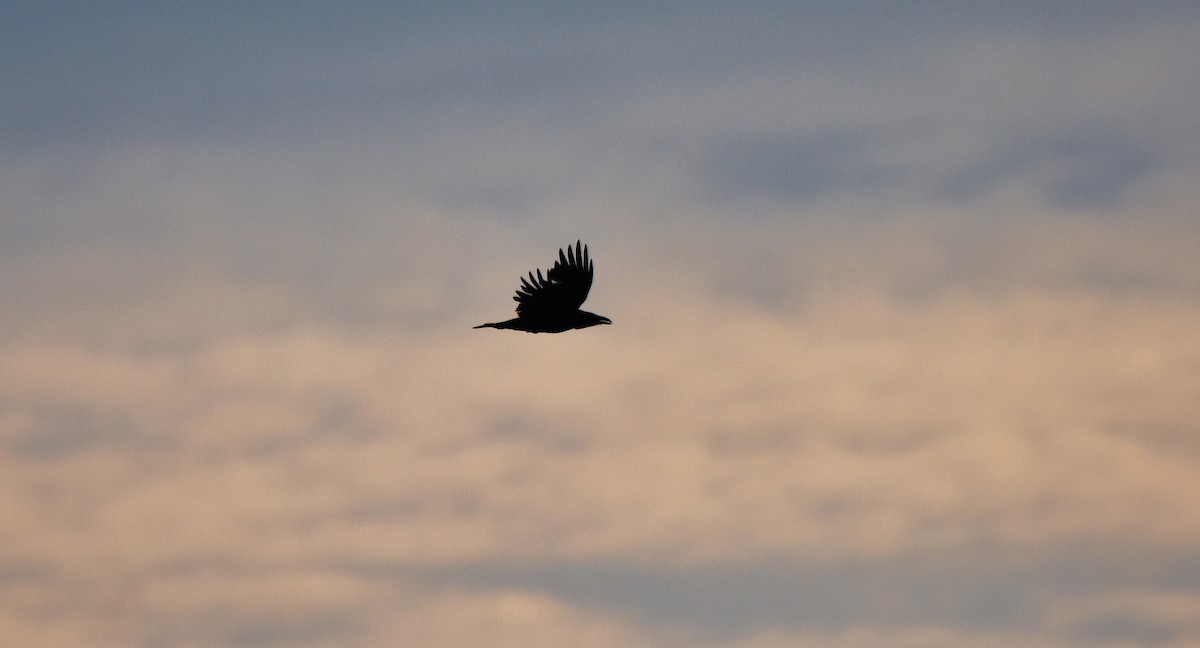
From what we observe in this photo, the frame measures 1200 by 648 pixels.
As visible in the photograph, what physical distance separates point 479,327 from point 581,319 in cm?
333

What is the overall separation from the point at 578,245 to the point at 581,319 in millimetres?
2391

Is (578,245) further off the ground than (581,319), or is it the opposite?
(578,245)

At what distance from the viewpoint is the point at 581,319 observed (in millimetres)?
20125

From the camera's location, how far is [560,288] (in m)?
19.8

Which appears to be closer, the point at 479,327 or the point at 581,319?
the point at 479,327

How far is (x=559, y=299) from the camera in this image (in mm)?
19859

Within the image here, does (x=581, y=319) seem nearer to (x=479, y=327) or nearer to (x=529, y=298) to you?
(x=529, y=298)

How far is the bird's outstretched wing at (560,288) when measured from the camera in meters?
19.7

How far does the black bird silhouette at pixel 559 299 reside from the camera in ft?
64.5

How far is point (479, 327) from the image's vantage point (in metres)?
18.8

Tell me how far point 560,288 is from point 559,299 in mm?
355

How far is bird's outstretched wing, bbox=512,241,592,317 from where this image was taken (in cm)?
1967

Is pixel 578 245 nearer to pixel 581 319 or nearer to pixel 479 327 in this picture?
pixel 581 319

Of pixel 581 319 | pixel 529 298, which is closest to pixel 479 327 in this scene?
pixel 529 298
